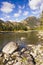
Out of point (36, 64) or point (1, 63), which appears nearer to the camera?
point (36, 64)

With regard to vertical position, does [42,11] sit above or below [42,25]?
above

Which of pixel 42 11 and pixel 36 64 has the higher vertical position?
pixel 42 11

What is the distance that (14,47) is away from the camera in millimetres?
21125

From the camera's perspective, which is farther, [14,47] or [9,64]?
[14,47]

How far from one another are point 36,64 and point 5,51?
7.59 metres

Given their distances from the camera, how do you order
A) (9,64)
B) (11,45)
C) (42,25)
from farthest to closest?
(42,25) → (11,45) → (9,64)

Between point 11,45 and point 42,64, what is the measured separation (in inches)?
345

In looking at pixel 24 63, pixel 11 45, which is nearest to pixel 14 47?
pixel 11 45

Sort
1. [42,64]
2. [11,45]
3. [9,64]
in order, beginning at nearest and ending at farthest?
[42,64]
[9,64]
[11,45]

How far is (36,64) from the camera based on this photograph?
546 inches

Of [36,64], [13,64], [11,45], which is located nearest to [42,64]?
[36,64]

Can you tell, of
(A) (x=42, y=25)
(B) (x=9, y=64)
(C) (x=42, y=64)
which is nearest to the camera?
(C) (x=42, y=64)

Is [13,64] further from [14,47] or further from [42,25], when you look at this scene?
[42,25]

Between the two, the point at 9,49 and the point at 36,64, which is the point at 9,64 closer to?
the point at 36,64
